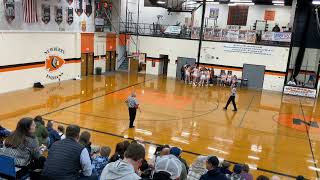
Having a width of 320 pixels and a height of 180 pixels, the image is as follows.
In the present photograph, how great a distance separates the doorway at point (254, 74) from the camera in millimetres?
24844

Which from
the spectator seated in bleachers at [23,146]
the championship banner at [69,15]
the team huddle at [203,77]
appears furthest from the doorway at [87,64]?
the spectator seated in bleachers at [23,146]

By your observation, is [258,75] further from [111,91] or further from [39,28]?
[39,28]

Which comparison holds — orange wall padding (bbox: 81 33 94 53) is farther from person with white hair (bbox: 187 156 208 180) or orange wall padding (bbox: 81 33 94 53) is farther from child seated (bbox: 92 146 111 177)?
person with white hair (bbox: 187 156 208 180)

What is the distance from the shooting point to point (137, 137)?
468 inches

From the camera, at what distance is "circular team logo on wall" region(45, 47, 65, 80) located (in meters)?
21.1

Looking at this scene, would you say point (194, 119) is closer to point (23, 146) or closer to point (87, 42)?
point (23, 146)

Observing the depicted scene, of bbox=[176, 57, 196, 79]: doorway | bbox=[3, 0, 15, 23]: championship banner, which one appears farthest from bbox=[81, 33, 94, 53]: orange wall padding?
bbox=[176, 57, 196, 79]: doorway

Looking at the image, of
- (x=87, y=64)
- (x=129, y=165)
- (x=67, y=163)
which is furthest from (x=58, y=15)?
(x=129, y=165)

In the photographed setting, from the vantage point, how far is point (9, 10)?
17.4 m

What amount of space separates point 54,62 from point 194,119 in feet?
38.0

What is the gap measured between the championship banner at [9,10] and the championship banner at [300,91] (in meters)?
19.1

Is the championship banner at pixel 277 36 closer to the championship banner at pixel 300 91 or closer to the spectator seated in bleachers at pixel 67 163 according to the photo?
the championship banner at pixel 300 91

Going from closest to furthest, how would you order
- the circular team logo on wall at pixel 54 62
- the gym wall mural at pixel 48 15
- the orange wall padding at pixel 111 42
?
the gym wall mural at pixel 48 15
the circular team logo on wall at pixel 54 62
the orange wall padding at pixel 111 42

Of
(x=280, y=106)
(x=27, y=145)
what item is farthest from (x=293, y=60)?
(x=27, y=145)
